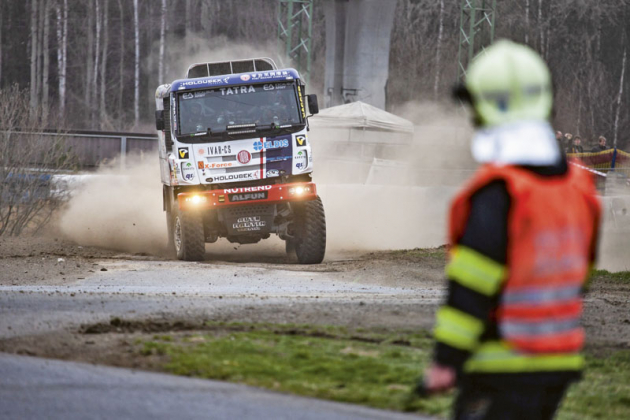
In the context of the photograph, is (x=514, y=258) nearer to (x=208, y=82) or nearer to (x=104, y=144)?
(x=208, y=82)

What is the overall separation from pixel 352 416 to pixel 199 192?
402 inches

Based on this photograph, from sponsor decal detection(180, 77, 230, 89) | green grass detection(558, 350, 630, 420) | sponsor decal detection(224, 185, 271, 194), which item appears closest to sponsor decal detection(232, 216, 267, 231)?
sponsor decal detection(224, 185, 271, 194)

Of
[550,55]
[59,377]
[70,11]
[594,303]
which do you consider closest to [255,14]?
[70,11]

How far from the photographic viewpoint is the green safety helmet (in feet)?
10.5

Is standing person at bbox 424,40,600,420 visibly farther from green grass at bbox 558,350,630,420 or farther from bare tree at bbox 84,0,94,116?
bare tree at bbox 84,0,94,116

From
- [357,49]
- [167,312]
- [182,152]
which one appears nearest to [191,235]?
[182,152]

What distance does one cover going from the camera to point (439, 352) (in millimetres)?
3059

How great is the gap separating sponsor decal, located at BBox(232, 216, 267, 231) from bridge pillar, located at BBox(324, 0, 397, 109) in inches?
1055

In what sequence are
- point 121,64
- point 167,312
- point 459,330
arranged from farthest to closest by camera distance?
point 121,64 → point 167,312 → point 459,330

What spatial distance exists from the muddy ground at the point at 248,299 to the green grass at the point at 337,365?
0.35 m

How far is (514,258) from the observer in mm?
3139

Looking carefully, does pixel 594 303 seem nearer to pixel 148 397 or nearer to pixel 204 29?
pixel 148 397

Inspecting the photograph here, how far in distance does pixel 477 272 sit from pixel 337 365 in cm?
415

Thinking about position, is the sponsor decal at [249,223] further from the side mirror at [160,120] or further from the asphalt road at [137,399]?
the asphalt road at [137,399]
